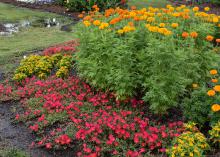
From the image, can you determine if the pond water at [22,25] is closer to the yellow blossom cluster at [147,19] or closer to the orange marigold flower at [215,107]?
the yellow blossom cluster at [147,19]

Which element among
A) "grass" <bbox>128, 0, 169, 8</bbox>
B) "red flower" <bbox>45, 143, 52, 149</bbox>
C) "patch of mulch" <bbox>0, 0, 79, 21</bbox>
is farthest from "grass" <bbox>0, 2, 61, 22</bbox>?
"red flower" <bbox>45, 143, 52, 149</bbox>

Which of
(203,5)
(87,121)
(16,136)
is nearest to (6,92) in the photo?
(16,136)

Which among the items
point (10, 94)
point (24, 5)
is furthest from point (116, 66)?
point (24, 5)

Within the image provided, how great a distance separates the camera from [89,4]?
13.1m

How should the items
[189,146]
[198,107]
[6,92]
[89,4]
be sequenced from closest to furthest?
1. [189,146]
2. [198,107]
3. [6,92]
4. [89,4]

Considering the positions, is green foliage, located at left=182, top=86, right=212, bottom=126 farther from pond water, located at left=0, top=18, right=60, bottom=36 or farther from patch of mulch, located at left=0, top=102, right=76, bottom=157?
pond water, located at left=0, top=18, right=60, bottom=36

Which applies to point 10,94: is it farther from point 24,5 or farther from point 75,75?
point 24,5

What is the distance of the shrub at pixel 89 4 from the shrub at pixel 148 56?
23.5ft

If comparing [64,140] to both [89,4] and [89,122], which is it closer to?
[89,122]

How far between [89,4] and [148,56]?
8.33 meters

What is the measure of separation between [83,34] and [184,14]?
1.71 meters

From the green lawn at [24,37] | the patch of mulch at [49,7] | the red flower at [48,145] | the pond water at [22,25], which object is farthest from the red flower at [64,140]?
the patch of mulch at [49,7]

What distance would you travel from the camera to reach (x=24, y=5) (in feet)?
48.5

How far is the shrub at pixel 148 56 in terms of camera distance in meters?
4.89
